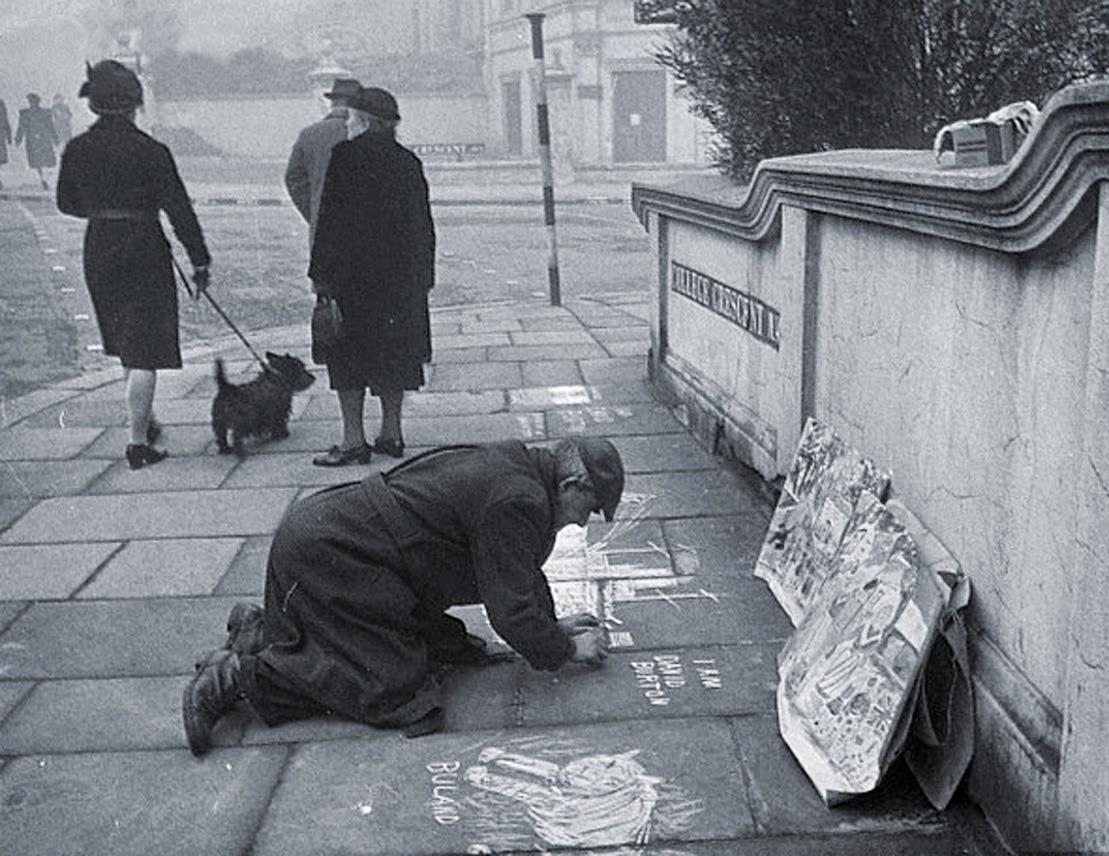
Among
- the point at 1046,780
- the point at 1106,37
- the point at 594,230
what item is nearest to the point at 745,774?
the point at 1046,780

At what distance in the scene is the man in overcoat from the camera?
3764mm

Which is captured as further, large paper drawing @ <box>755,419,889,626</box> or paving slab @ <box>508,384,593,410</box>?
paving slab @ <box>508,384,593,410</box>

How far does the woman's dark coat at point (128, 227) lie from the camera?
664 cm

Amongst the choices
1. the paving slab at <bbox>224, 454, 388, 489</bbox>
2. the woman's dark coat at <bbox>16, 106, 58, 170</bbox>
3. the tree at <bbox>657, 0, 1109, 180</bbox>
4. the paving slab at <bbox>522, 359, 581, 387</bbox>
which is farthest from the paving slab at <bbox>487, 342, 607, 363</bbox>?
the woman's dark coat at <bbox>16, 106, 58, 170</bbox>

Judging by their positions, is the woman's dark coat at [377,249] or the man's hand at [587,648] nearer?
the man's hand at [587,648]

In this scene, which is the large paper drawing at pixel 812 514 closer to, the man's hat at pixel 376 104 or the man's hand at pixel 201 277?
the man's hat at pixel 376 104

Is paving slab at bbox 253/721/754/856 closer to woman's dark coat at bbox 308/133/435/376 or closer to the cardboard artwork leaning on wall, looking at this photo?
the cardboard artwork leaning on wall

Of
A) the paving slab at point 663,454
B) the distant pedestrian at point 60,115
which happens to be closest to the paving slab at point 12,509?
the paving slab at point 663,454

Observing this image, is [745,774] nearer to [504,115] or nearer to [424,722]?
[424,722]

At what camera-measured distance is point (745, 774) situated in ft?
11.4

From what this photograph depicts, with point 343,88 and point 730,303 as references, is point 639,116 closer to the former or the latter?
point 343,88

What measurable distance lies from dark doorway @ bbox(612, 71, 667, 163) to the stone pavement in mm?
37278

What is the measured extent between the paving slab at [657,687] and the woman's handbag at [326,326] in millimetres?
2959

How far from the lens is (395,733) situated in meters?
3.77
